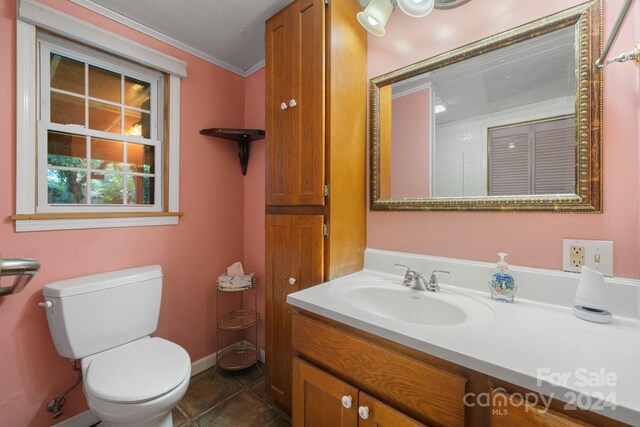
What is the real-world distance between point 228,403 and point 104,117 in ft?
6.23

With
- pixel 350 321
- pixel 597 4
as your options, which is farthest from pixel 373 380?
pixel 597 4

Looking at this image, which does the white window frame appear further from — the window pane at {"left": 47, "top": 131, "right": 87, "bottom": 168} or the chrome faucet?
the chrome faucet

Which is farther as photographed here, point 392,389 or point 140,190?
point 140,190

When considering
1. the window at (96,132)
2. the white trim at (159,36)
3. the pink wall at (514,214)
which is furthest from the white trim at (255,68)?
the pink wall at (514,214)

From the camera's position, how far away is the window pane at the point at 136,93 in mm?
1712

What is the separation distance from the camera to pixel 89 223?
1.48 meters

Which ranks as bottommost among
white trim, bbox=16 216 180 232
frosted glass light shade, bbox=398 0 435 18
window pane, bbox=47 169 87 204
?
white trim, bbox=16 216 180 232

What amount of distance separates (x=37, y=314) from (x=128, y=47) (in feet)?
5.05

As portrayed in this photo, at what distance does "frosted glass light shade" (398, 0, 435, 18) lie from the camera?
43.1 inches

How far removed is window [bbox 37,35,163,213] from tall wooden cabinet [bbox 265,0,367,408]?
2.90 ft

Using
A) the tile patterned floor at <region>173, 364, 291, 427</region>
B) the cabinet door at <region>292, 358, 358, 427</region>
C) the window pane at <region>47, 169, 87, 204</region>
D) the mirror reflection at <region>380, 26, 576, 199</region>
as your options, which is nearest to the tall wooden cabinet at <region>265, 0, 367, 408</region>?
the tile patterned floor at <region>173, 364, 291, 427</region>

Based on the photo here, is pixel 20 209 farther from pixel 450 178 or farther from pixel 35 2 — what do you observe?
pixel 450 178

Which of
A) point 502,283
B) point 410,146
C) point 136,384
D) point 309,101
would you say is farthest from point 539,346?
point 136,384

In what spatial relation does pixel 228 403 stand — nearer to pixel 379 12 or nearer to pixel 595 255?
pixel 595 255
